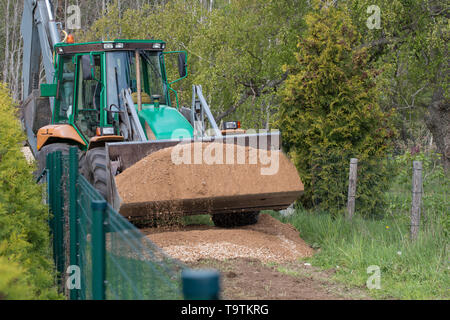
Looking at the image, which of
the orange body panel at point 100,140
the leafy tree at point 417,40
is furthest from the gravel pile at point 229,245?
the leafy tree at point 417,40

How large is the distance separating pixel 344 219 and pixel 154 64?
4.37m

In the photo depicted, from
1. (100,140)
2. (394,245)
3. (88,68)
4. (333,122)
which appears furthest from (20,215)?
(333,122)

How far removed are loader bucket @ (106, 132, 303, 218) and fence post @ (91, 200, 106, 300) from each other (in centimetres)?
386

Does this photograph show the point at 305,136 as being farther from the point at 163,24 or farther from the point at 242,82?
the point at 163,24

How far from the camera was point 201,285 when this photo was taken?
194 centimetres

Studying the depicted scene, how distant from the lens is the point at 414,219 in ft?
26.7

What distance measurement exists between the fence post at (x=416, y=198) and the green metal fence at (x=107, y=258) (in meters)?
3.87

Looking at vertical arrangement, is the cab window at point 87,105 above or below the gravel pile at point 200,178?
above

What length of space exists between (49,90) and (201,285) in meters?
9.69

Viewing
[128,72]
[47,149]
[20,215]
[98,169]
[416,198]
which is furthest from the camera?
[47,149]

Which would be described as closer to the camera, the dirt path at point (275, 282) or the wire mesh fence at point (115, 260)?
the wire mesh fence at point (115, 260)

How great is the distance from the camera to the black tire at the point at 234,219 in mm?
9094

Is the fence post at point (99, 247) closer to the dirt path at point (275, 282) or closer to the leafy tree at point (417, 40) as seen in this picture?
the dirt path at point (275, 282)

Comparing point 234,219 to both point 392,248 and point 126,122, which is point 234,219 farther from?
point 392,248
